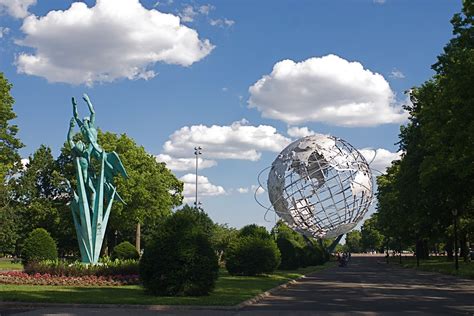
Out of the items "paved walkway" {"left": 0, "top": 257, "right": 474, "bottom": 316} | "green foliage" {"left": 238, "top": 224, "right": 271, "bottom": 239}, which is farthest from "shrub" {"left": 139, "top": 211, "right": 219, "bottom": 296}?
"green foliage" {"left": 238, "top": 224, "right": 271, "bottom": 239}

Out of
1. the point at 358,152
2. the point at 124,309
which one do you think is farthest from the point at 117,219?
the point at 124,309

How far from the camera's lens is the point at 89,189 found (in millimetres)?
30484

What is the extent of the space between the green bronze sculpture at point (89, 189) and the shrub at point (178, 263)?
10646mm

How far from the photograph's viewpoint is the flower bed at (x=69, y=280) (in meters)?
24.3

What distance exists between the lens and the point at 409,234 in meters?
62.1

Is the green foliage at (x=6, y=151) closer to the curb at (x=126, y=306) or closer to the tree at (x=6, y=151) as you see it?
the tree at (x=6, y=151)

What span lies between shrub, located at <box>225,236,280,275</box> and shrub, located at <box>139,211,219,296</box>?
12.7 m

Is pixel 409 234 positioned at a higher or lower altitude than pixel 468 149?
lower

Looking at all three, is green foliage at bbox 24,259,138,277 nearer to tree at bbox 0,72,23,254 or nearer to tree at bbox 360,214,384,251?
tree at bbox 0,72,23,254

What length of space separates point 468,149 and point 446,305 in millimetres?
9441

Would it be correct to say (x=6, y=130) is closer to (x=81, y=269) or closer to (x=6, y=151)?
(x=6, y=151)

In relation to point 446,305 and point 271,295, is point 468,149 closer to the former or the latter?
point 446,305

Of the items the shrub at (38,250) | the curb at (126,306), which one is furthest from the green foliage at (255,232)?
the curb at (126,306)

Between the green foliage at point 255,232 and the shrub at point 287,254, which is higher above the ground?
the green foliage at point 255,232
